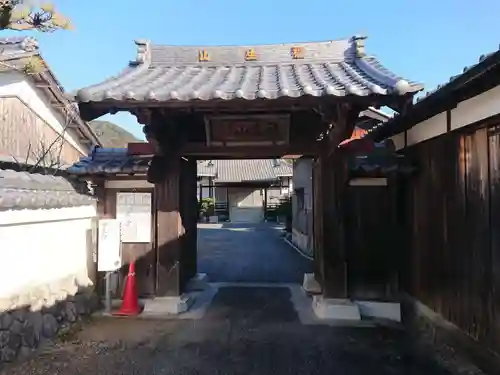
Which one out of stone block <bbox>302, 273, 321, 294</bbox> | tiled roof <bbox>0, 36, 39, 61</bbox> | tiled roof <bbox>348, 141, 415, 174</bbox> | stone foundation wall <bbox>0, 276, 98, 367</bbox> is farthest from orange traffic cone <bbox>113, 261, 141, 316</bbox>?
tiled roof <bbox>0, 36, 39, 61</bbox>

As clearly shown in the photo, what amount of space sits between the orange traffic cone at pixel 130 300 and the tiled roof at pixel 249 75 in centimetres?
327

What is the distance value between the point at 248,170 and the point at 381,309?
36021mm

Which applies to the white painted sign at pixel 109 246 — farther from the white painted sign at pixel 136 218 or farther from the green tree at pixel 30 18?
the green tree at pixel 30 18

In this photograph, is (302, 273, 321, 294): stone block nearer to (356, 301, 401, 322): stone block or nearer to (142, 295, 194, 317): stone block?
(356, 301, 401, 322): stone block

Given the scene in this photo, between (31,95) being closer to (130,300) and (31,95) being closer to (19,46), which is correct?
(19,46)

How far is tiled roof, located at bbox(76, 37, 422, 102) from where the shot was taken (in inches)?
211

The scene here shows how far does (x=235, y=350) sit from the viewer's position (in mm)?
5418

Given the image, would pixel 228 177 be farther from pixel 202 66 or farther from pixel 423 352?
pixel 423 352

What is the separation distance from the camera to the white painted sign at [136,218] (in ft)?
24.2

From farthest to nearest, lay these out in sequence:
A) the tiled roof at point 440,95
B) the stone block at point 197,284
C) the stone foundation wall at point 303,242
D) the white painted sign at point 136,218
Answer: the stone foundation wall at point 303,242 < the stone block at point 197,284 < the white painted sign at point 136,218 < the tiled roof at point 440,95

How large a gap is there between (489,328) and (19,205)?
5794 mm

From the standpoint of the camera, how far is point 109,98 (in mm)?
5367

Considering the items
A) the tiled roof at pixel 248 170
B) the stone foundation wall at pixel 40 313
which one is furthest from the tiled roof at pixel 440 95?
the tiled roof at pixel 248 170

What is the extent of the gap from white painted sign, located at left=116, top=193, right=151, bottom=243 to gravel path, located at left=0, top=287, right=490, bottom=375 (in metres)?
1.46
